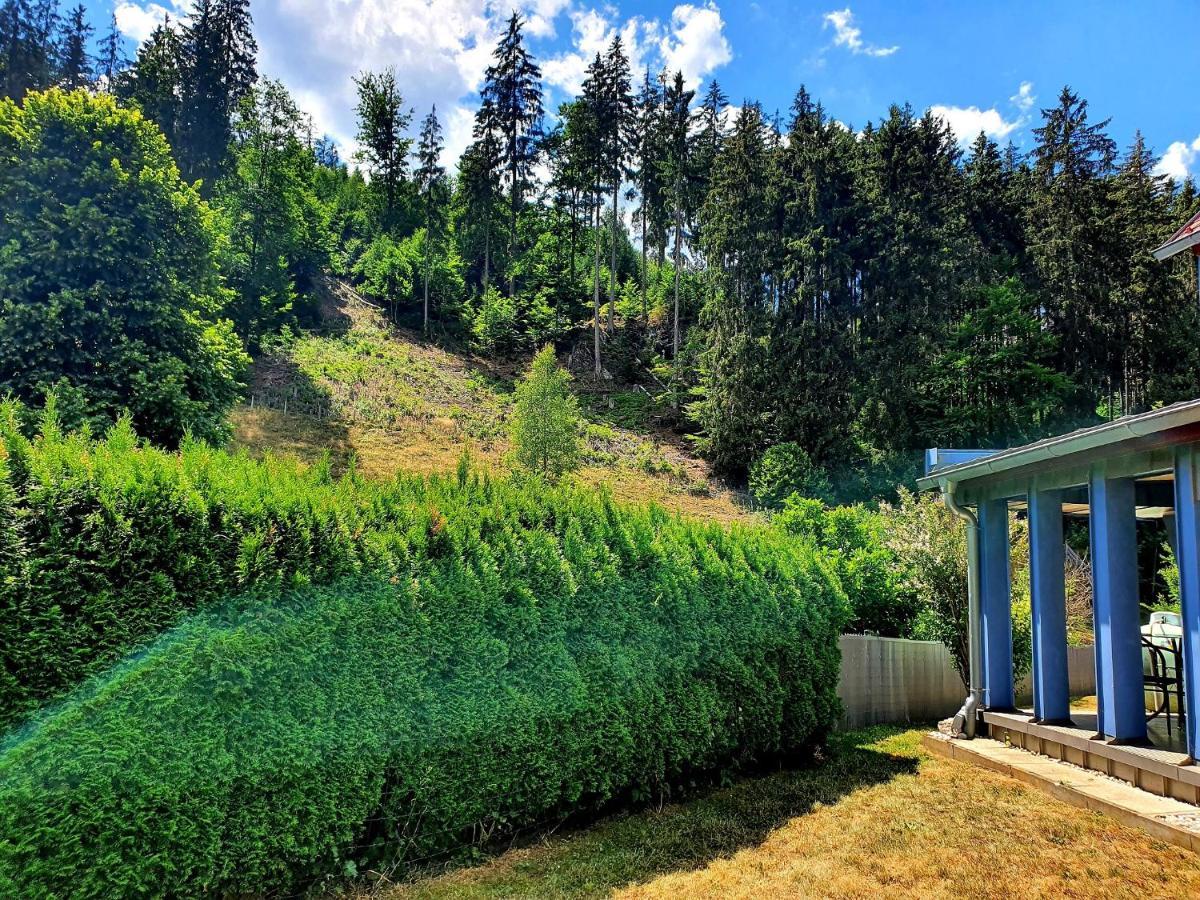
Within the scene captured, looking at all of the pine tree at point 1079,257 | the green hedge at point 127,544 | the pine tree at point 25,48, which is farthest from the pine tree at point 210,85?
the pine tree at point 1079,257

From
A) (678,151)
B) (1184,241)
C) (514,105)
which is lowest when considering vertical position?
(1184,241)

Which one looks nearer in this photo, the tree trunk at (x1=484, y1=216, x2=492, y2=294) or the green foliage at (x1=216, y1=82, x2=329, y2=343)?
the green foliage at (x1=216, y1=82, x2=329, y2=343)

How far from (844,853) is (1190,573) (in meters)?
2.99

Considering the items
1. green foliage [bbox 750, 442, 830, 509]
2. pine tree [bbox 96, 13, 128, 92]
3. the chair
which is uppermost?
pine tree [bbox 96, 13, 128, 92]

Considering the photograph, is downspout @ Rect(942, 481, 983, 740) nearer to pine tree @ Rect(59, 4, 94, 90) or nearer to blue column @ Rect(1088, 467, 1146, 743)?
blue column @ Rect(1088, 467, 1146, 743)

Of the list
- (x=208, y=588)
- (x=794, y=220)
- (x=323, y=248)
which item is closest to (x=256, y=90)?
(x=323, y=248)

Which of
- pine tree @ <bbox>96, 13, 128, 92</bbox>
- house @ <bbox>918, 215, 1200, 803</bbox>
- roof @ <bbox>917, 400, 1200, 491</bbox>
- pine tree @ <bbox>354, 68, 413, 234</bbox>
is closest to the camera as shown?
roof @ <bbox>917, 400, 1200, 491</bbox>

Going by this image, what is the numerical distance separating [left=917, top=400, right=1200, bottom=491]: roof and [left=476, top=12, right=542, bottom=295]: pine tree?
33.0 metres

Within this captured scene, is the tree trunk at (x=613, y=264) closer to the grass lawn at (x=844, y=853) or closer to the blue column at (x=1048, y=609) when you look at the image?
the blue column at (x=1048, y=609)

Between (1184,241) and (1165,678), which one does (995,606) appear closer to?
(1165,678)

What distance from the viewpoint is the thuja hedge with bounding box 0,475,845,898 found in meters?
2.63

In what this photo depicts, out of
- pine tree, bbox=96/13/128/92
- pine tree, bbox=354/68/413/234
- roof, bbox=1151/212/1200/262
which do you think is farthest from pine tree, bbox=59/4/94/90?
roof, bbox=1151/212/1200/262

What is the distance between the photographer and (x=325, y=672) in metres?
3.27

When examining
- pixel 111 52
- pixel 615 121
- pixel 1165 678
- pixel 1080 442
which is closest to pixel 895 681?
pixel 1165 678
